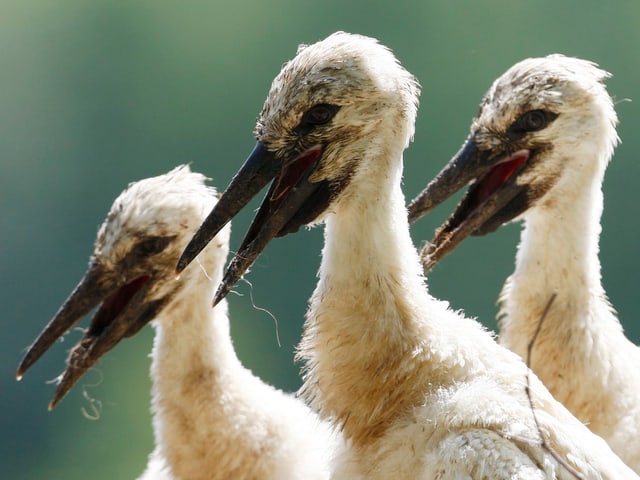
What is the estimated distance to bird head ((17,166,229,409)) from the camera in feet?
12.2

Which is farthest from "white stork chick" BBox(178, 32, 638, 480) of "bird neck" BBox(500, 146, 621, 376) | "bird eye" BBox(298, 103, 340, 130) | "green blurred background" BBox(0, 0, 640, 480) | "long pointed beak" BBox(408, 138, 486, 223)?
"green blurred background" BBox(0, 0, 640, 480)

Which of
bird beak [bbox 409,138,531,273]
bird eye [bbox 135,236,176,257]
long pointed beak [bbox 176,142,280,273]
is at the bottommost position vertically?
bird eye [bbox 135,236,176,257]

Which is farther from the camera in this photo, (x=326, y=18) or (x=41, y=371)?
(x=41, y=371)

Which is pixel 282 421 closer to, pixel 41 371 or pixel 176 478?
pixel 176 478

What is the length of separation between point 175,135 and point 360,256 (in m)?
4.79

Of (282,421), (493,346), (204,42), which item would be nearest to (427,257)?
(282,421)

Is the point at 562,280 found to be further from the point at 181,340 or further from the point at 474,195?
the point at 181,340

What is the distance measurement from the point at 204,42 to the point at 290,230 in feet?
15.7

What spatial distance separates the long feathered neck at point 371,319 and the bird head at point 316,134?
0.05 m

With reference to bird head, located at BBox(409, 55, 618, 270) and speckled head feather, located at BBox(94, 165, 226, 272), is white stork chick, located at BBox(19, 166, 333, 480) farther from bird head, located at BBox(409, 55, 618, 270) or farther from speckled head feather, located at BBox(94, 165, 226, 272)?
bird head, located at BBox(409, 55, 618, 270)

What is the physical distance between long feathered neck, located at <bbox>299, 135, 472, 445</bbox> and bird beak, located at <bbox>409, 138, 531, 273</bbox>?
2.35ft

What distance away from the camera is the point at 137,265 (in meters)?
3.74

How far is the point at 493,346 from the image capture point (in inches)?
107

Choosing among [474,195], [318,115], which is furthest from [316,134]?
[474,195]
